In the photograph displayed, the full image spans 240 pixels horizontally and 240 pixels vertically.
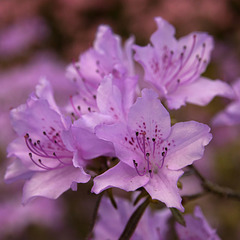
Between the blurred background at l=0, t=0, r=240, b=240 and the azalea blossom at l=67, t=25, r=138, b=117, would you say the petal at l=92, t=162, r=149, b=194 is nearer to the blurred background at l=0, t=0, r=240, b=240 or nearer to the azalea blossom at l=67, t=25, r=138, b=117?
the azalea blossom at l=67, t=25, r=138, b=117

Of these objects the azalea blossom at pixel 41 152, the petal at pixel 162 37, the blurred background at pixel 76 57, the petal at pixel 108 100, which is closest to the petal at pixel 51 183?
the azalea blossom at pixel 41 152

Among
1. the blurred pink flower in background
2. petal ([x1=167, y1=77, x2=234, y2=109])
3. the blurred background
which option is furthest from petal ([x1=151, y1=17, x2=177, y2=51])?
the blurred pink flower in background

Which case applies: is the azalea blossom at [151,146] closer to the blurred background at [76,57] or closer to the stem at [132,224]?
the stem at [132,224]

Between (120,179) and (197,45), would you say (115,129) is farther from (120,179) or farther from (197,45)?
(197,45)

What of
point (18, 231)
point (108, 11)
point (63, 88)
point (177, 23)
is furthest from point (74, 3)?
point (18, 231)

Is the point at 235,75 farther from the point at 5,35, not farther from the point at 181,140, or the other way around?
the point at 181,140

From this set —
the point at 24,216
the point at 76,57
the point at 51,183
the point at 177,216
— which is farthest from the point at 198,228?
the point at 76,57

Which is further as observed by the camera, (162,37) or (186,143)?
(162,37)
